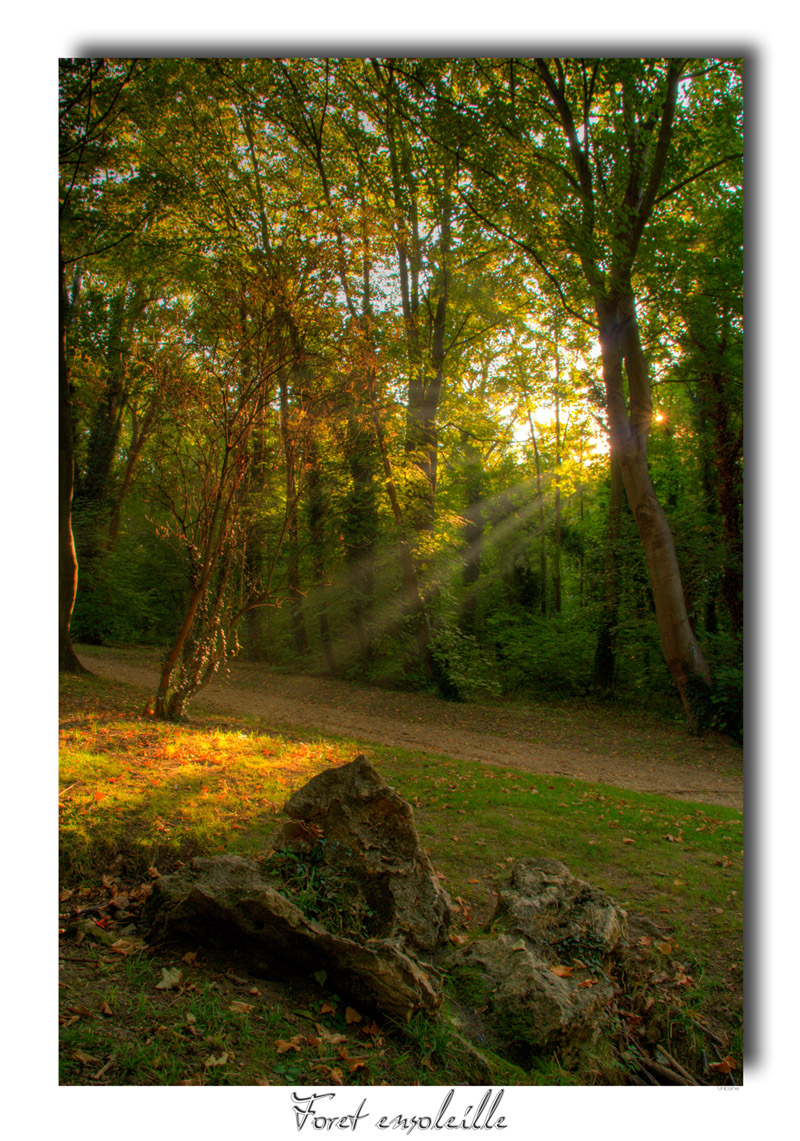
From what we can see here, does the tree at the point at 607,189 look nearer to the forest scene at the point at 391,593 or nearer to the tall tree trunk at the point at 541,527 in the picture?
the forest scene at the point at 391,593

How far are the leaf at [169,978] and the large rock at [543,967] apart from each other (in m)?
1.18

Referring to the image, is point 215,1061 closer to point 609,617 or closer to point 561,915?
point 561,915

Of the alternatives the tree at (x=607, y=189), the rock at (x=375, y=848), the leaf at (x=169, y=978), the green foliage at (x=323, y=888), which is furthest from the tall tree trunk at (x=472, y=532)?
the leaf at (x=169, y=978)

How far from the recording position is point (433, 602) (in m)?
13.9

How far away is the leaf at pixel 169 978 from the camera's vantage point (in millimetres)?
2291

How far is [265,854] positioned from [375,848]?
2.35 ft

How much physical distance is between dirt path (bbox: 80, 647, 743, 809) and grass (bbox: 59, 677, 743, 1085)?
3.94 feet

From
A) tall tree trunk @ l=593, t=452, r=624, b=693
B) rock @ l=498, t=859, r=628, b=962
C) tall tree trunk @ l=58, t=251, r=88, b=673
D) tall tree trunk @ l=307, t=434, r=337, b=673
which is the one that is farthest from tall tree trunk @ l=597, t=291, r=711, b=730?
tall tree trunk @ l=58, t=251, r=88, b=673

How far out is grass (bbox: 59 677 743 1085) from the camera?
6.92ft

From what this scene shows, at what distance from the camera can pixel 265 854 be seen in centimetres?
350

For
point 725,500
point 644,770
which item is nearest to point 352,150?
point 725,500

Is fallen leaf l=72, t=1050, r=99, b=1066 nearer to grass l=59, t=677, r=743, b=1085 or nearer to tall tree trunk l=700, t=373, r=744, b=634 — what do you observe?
grass l=59, t=677, r=743, b=1085
